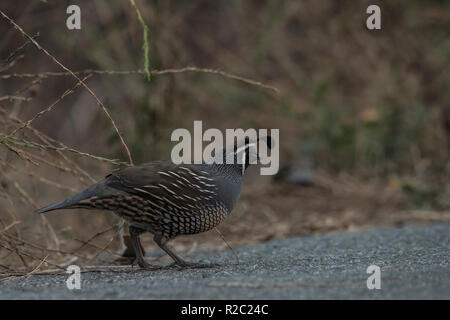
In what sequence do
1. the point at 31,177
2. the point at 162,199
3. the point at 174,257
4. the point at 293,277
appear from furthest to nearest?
the point at 31,177
the point at 174,257
the point at 162,199
the point at 293,277

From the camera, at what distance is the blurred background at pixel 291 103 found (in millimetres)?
8258

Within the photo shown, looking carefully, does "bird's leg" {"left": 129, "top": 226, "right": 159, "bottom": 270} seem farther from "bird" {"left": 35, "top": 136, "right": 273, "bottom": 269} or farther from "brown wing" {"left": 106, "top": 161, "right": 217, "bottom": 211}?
"brown wing" {"left": 106, "top": 161, "right": 217, "bottom": 211}

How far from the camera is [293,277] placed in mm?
4043

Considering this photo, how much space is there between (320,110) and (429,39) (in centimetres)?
199

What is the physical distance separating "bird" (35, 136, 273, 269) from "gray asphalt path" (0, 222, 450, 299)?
11.8 inches

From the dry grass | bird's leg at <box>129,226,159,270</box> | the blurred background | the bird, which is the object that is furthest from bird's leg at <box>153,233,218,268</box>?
the blurred background

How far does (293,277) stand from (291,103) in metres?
6.53

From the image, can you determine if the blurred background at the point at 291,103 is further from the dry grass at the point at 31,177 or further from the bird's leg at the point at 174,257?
the bird's leg at the point at 174,257

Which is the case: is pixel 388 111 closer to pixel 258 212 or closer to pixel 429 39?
pixel 429 39

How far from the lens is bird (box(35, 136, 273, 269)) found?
473 cm

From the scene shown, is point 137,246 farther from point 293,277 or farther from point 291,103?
point 291,103

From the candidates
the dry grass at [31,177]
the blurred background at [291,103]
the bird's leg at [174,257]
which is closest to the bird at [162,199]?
the bird's leg at [174,257]

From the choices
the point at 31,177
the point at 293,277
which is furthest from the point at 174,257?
the point at 31,177

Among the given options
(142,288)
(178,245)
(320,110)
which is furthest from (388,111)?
(142,288)
